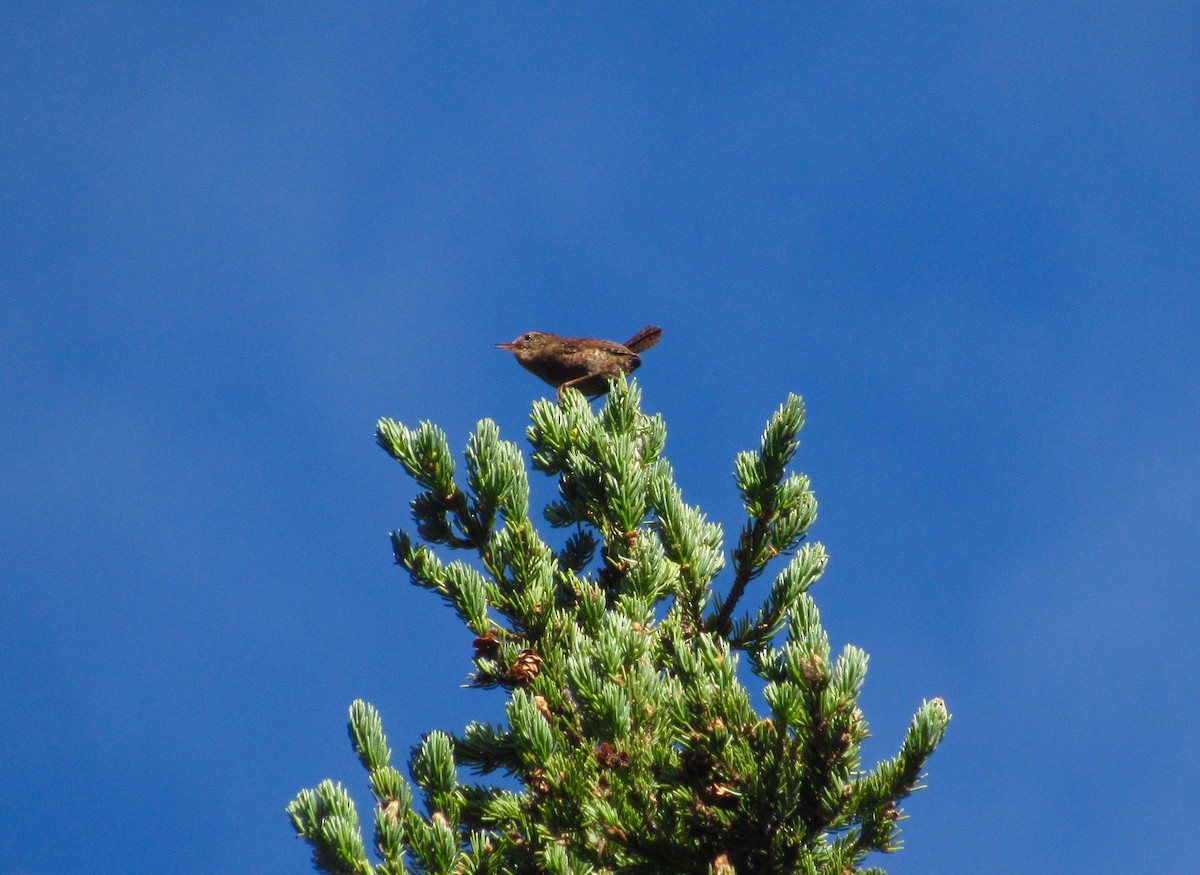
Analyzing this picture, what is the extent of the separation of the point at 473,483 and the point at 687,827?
1.70 metres

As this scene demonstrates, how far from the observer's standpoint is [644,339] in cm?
652

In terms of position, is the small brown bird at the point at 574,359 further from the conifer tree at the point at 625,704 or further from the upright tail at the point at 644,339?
the conifer tree at the point at 625,704

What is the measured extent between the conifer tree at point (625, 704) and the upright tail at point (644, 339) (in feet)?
5.26

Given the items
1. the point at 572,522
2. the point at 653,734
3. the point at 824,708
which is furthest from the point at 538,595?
the point at 824,708

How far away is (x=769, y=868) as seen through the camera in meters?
3.92

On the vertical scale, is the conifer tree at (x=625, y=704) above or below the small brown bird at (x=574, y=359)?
below

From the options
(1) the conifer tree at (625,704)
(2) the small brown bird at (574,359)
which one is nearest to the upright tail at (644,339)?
(2) the small brown bird at (574,359)

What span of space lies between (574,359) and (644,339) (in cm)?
59

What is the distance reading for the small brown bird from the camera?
612 cm

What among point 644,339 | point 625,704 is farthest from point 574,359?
point 625,704

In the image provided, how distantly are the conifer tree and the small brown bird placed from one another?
46.2 inches

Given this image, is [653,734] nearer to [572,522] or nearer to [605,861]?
[605,861]

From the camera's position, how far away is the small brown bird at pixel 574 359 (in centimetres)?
612

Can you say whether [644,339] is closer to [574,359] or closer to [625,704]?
[574,359]
